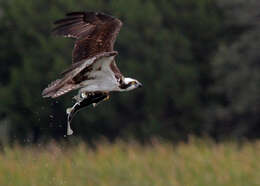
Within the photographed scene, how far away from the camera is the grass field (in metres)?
9.90

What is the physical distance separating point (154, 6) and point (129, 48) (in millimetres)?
1752

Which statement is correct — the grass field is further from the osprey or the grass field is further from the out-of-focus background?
the out-of-focus background

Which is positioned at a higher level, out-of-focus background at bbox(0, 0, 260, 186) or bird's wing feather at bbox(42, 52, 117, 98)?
bird's wing feather at bbox(42, 52, 117, 98)

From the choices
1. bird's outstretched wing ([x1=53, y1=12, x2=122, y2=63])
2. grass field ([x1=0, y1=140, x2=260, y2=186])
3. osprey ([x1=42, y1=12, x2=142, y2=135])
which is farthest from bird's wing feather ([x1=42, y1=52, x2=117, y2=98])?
grass field ([x1=0, y1=140, x2=260, y2=186])

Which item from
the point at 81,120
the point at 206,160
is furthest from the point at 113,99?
the point at 206,160

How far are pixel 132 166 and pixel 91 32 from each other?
7.56 ft

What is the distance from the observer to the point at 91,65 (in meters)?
8.11

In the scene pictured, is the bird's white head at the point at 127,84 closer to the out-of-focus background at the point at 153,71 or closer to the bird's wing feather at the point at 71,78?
the bird's wing feather at the point at 71,78

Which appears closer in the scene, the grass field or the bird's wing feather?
the bird's wing feather

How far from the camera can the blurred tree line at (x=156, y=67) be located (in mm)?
24453

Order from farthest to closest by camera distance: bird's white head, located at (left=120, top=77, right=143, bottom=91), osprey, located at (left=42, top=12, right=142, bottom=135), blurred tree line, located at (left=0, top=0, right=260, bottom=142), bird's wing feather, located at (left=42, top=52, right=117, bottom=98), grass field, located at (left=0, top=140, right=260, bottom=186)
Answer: blurred tree line, located at (left=0, top=0, right=260, bottom=142)
grass field, located at (left=0, top=140, right=260, bottom=186)
bird's white head, located at (left=120, top=77, right=143, bottom=91)
osprey, located at (left=42, top=12, right=142, bottom=135)
bird's wing feather, located at (left=42, top=52, right=117, bottom=98)

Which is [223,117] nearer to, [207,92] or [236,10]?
[207,92]

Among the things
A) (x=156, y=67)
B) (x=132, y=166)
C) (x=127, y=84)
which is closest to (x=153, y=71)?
(x=156, y=67)

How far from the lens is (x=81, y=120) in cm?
2514
